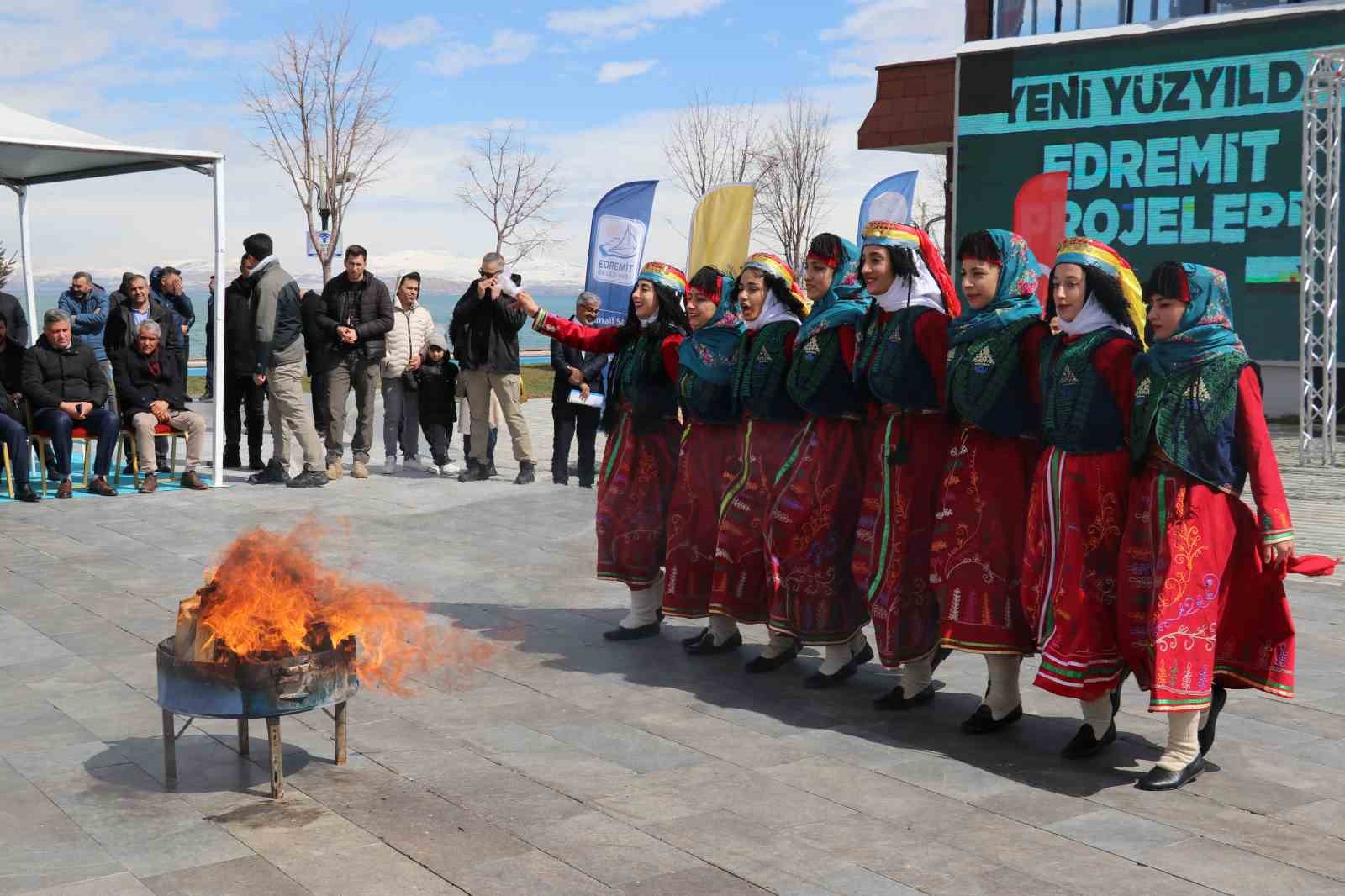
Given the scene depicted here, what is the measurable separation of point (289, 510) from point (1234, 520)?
304 inches

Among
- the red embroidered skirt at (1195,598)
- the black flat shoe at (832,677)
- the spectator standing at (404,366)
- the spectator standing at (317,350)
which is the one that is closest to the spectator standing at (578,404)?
the spectator standing at (404,366)

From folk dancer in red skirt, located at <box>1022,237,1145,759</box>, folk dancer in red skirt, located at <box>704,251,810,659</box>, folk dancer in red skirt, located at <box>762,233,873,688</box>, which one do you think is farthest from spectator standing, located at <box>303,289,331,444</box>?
folk dancer in red skirt, located at <box>1022,237,1145,759</box>

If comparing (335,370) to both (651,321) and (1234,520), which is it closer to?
(651,321)

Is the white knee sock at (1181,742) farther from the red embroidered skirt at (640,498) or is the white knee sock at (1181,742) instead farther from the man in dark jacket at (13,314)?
the man in dark jacket at (13,314)

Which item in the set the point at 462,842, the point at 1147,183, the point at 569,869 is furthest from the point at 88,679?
the point at 1147,183

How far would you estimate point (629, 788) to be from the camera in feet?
15.4

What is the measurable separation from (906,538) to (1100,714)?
0.95m

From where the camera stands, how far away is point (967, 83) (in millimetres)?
20922

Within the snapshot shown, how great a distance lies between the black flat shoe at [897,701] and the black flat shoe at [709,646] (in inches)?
43.6

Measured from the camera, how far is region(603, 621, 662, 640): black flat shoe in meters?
6.97

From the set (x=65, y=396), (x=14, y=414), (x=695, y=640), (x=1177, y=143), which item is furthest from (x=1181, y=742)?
(x=1177, y=143)

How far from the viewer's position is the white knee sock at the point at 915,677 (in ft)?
18.8

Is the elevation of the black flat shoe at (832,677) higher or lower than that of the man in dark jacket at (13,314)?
lower

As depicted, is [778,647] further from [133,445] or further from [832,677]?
[133,445]
